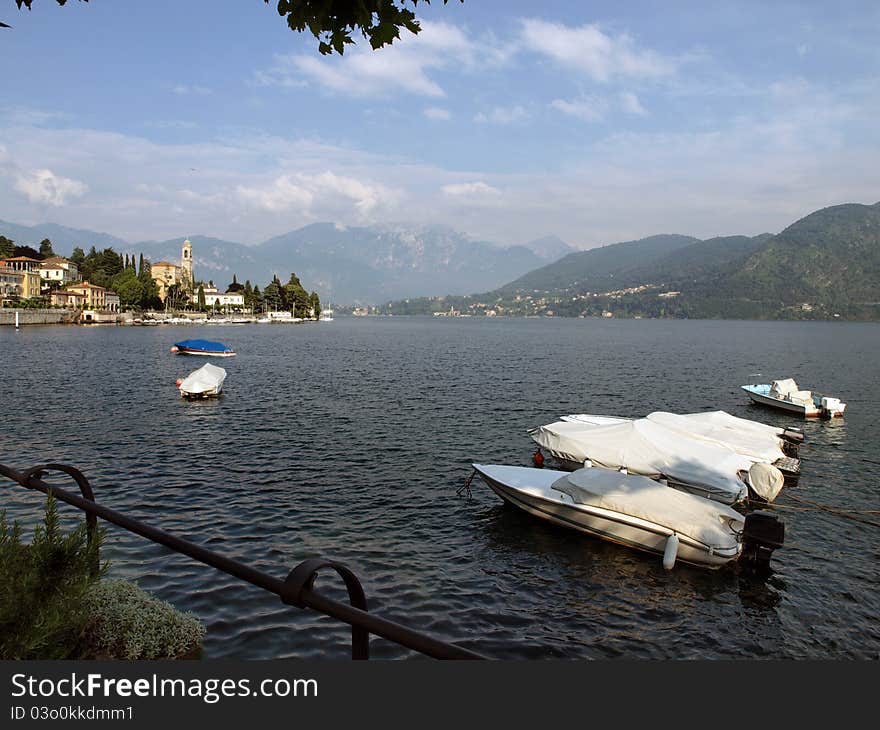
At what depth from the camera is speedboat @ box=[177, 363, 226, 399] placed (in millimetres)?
44031

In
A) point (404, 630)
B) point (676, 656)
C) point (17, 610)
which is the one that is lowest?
point (676, 656)

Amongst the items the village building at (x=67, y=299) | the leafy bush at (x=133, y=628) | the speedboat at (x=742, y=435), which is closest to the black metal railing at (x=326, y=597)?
the leafy bush at (x=133, y=628)

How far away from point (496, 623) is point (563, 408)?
3098 centimetres

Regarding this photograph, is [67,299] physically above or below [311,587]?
above

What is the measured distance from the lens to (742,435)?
97.1 ft

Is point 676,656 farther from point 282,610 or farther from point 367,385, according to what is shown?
point 367,385

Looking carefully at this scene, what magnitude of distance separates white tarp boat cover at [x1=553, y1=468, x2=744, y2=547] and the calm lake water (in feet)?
3.93

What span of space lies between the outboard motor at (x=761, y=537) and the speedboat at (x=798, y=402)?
30757 millimetres

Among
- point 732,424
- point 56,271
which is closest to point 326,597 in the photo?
point 732,424

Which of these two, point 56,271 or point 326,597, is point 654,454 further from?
point 56,271

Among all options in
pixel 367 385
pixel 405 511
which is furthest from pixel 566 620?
pixel 367 385

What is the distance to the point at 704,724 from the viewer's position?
10.2 feet

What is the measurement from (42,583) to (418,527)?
1590 centimetres

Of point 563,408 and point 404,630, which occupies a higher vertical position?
point 404,630
